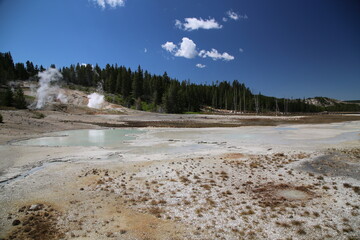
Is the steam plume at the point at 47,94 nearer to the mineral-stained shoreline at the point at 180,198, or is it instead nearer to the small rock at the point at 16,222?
the mineral-stained shoreline at the point at 180,198

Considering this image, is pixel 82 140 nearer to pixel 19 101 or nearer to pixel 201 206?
pixel 201 206

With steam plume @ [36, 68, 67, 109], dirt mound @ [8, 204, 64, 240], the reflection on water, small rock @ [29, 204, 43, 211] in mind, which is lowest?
dirt mound @ [8, 204, 64, 240]

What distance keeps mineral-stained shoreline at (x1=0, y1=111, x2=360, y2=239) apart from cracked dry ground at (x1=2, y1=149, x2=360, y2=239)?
32 millimetres

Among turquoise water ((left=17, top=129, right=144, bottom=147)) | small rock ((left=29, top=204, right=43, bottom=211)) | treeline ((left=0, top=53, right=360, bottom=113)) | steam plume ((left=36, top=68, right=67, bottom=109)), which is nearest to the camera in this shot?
small rock ((left=29, top=204, right=43, bottom=211))

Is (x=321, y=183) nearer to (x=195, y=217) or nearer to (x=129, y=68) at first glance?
(x=195, y=217)

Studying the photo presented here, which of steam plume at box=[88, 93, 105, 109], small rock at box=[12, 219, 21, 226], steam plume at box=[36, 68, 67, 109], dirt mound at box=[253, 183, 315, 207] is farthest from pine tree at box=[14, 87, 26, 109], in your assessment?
dirt mound at box=[253, 183, 315, 207]

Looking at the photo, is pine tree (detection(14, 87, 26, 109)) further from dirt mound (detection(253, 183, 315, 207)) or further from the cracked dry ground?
dirt mound (detection(253, 183, 315, 207))

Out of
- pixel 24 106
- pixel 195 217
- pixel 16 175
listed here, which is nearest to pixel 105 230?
pixel 195 217

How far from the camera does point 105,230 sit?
637 centimetres

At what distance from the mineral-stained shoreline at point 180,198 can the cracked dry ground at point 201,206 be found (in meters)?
0.03

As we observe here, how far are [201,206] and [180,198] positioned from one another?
109 cm

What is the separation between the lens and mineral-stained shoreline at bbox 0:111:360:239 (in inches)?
252

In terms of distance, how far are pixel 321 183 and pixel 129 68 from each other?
117 metres

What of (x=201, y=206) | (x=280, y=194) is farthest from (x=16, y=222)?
(x=280, y=194)
